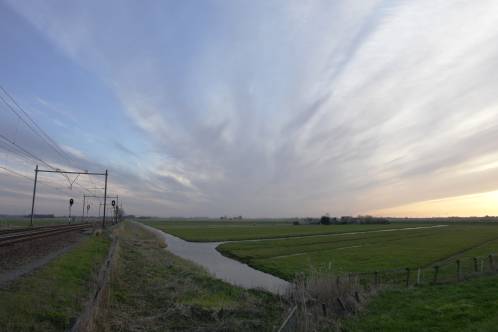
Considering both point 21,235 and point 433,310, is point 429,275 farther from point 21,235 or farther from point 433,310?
point 21,235

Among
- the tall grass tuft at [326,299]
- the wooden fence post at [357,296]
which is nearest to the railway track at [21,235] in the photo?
the tall grass tuft at [326,299]

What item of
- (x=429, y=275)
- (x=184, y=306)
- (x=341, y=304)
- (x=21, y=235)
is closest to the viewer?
(x=184, y=306)

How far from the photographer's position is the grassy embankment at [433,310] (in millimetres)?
13383

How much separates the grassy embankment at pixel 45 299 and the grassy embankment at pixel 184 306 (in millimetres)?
1165

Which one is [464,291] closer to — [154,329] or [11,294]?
[154,329]

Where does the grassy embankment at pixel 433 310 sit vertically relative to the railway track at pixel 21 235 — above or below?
below

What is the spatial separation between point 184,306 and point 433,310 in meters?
10.4

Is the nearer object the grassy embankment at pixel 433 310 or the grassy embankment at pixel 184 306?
the grassy embankment at pixel 184 306

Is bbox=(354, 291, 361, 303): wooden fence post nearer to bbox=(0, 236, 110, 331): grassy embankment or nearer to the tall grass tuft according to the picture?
the tall grass tuft

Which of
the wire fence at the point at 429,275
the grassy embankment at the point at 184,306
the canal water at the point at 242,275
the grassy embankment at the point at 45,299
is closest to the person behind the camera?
the grassy embankment at the point at 45,299

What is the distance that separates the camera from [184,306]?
1533 cm

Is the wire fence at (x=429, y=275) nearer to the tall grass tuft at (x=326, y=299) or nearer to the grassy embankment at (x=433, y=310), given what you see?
the grassy embankment at (x=433, y=310)

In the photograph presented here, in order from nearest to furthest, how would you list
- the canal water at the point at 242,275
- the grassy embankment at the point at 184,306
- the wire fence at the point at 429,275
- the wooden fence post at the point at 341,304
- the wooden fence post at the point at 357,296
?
the grassy embankment at the point at 184,306, the wooden fence post at the point at 341,304, the wooden fence post at the point at 357,296, the wire fence at the point at 429,275, the canal water at the point at 242,275

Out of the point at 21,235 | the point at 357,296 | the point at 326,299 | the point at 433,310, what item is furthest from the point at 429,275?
the point at 21,235
